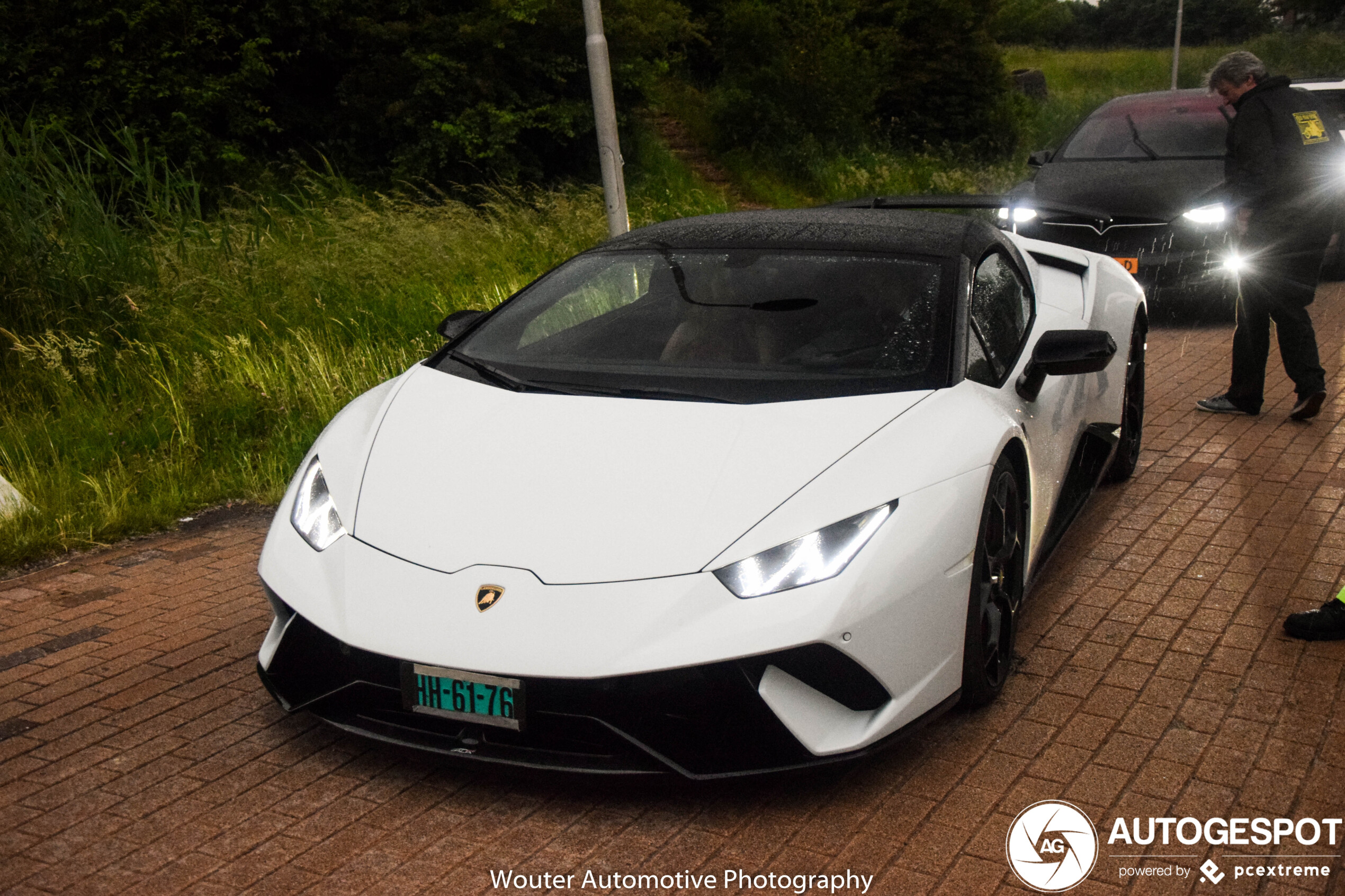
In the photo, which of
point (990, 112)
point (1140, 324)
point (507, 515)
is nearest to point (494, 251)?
point (1140, 324)

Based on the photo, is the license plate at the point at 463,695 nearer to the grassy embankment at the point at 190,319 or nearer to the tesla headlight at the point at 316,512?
the tesla headlight at the point at 316,512

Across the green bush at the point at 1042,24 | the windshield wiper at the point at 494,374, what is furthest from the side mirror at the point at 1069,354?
the green bush at the point at 1042,24

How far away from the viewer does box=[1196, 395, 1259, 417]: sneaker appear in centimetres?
700

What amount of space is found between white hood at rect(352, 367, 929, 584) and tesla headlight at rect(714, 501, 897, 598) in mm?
54

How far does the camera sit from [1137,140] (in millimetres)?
10633

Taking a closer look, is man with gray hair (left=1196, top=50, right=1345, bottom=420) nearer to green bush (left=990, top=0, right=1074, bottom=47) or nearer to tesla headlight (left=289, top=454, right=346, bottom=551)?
tesla headlight (left=289, top=454, right=346, bottom=551)

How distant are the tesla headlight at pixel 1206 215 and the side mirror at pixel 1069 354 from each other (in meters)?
5.98

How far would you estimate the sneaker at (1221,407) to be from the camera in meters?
7.00

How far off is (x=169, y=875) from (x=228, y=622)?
1.73 m

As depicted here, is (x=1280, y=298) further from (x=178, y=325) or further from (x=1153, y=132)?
(x=178, y=325)

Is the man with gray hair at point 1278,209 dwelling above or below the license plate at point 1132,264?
above

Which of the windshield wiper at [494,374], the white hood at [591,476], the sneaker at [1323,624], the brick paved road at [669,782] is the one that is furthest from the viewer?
the sneaker at [1323,624]

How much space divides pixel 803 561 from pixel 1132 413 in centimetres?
339

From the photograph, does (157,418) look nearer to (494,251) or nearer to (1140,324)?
(494,251)
